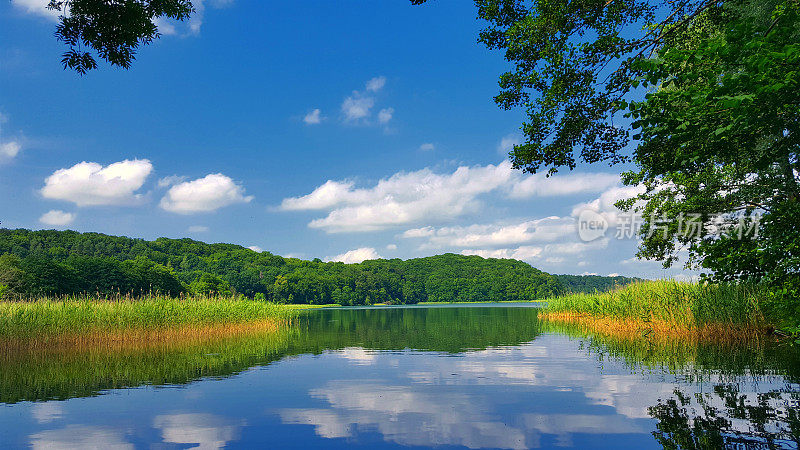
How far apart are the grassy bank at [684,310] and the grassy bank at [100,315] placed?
21266mm

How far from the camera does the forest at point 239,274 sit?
78875 millimetres

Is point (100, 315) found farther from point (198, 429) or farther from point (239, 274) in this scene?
point (239, 274)

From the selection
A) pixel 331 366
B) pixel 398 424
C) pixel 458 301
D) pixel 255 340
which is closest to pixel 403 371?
pixel 331 366

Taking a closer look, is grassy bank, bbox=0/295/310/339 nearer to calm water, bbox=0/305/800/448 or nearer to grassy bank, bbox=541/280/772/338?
calm water, bbox=0/305/800/448

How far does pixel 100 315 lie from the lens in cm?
2212

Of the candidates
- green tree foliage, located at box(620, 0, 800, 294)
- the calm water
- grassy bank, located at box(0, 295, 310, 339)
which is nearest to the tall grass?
the calm water

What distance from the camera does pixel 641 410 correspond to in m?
8.88

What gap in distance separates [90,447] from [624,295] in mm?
23875

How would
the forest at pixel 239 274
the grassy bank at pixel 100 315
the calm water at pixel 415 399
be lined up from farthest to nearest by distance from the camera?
the forest at pixel 239 274
the grassy bank at pixel 100 315
the calm water at pixel 415 399

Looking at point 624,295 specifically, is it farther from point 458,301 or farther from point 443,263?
point 443,263

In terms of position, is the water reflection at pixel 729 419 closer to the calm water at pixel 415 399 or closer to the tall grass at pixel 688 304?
the calm water at pixel 415 399

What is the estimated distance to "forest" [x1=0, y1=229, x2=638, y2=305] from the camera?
78.9m

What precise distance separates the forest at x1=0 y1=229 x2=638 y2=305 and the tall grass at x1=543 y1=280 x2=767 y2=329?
67.9 metres

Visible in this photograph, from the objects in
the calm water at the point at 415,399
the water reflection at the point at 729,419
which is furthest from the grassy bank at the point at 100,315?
the water reflection at the point at 729,419
